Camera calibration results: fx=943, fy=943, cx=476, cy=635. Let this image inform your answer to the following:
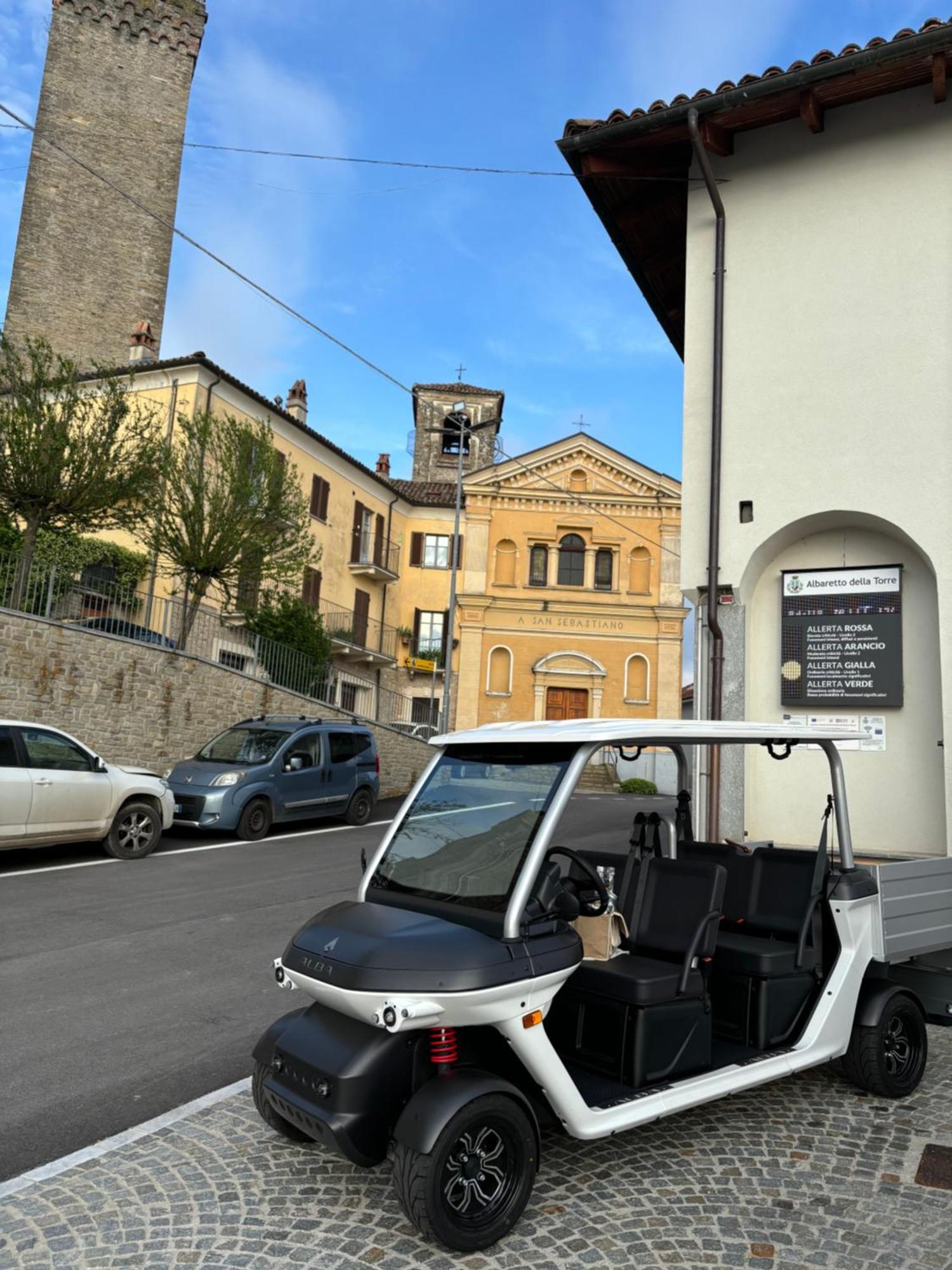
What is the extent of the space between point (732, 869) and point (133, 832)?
8.84 meters

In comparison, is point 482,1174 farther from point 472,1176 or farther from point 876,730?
point 876,730

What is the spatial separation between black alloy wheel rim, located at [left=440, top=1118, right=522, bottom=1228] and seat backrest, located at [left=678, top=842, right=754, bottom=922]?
206 cm

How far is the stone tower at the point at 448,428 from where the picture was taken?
4856 centimetres

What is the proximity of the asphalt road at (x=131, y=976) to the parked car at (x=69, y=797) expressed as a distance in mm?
369

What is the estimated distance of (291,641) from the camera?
25953 millimetres

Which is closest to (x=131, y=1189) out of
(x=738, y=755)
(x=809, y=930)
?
(x=809, y=930)

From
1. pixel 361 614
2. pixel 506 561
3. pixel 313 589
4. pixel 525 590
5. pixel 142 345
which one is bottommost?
pixel 361 614

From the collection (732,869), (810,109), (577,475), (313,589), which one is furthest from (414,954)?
(577,475)

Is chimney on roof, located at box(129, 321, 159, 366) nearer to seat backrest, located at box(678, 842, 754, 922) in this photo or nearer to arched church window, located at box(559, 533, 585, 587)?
arched church window, located at box(559, 533, 585, 587)

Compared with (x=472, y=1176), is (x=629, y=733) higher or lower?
higher

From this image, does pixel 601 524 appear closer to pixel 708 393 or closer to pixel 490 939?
pixel 708 393

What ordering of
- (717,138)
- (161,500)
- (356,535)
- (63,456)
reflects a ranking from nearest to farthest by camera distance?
(717,138) < (63,456) < (161,500) < (356,535)

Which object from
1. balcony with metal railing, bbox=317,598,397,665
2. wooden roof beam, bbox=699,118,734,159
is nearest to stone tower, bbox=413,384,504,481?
balcony with metal railing, bbox=317,598,397,665

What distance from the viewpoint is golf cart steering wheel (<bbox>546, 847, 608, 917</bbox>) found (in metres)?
3.70
